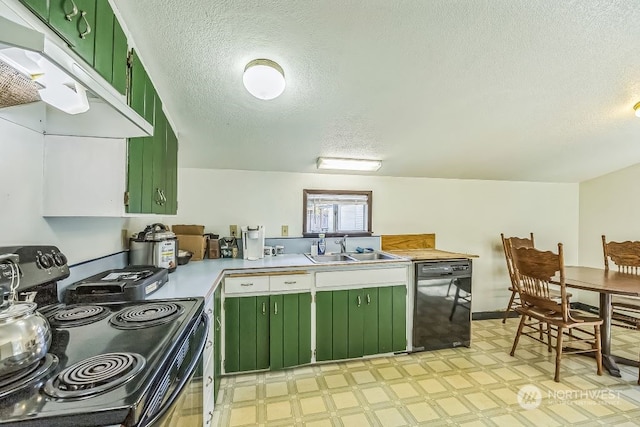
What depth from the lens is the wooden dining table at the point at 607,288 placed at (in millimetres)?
2184

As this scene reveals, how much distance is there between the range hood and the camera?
0.58 meters

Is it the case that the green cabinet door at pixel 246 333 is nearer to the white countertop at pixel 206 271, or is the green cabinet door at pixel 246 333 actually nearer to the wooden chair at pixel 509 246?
the white countertop at pixel 206 271

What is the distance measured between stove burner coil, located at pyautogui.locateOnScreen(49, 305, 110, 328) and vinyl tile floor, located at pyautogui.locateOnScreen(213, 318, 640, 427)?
112cm

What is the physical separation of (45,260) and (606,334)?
3.87 metres

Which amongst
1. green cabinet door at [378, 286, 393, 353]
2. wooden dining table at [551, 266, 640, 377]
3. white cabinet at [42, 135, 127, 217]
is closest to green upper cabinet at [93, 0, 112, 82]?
white cabinet at [42, 135, 127, 217]

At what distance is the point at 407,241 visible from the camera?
337 cm

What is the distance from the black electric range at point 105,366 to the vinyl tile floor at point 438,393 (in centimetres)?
110

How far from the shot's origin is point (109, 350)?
0.87 metres

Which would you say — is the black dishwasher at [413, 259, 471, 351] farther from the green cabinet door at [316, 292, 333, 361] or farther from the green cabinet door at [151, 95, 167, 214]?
the green cabinet door at [151, 95, 167, 214]

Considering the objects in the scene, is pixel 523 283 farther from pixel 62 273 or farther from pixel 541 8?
pixel 62 273

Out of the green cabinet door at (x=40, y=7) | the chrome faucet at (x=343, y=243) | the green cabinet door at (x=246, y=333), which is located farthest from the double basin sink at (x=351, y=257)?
the green cabinet door at (x=40, y=7)

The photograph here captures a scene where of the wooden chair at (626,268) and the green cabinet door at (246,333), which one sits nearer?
the green cabinet door at (246,333)

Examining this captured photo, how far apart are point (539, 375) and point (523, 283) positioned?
2.48 ft

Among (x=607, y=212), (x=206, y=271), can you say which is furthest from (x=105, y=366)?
(x=607, y=212)
